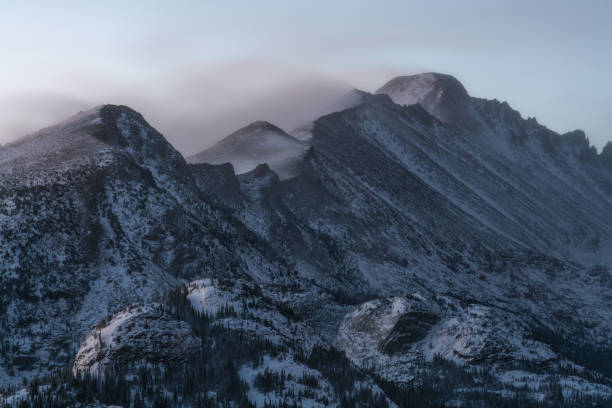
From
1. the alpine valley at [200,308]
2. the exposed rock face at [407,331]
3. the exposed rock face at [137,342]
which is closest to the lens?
the exposed rock face at [137,342]

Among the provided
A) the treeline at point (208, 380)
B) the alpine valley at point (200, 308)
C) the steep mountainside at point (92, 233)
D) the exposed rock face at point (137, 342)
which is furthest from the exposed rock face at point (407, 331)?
the exposed rock face at point (137, 342)

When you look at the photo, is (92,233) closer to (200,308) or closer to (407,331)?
(407,331)

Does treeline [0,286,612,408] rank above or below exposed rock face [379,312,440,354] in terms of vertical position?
above

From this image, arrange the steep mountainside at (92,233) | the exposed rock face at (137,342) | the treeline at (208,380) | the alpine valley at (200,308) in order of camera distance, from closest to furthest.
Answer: the treeline at (208,380) < the exposed rock face at (137,342) < the alpine valley at (200,308) < the steep mountainside at (92,233)

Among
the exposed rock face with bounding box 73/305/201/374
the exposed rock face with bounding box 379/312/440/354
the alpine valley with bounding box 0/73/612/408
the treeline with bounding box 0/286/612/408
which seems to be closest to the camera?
the treeline with bounding box 0/286/612/408

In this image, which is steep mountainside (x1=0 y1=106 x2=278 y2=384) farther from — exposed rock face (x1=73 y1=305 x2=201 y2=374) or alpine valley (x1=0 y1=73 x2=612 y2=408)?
exposed rock face (x1=73 y1=305 x2=201 y2=374)

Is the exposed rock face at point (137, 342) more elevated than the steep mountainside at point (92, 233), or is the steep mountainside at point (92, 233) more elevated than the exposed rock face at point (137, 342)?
the steep mountainside at point (92, 233)

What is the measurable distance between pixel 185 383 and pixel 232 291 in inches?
608

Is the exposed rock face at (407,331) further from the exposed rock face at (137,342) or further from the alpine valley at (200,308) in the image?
the exposed rock face at (137,342)

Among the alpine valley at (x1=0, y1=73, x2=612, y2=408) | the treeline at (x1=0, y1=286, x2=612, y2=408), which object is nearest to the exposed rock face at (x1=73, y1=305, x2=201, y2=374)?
the alpine valley at (x1=0, y1=73, x2=612, y2=408)

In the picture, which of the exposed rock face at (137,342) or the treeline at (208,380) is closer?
the treeline at (208,380)

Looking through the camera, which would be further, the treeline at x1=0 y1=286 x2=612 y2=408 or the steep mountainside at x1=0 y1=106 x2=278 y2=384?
the steep mountainside at x1=0 y1=106 x2=278 y2=384

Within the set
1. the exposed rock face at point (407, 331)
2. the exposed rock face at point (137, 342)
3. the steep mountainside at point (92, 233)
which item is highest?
the steep mountainside at point (92, 233)

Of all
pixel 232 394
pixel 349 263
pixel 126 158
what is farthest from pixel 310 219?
pixel 232 394
